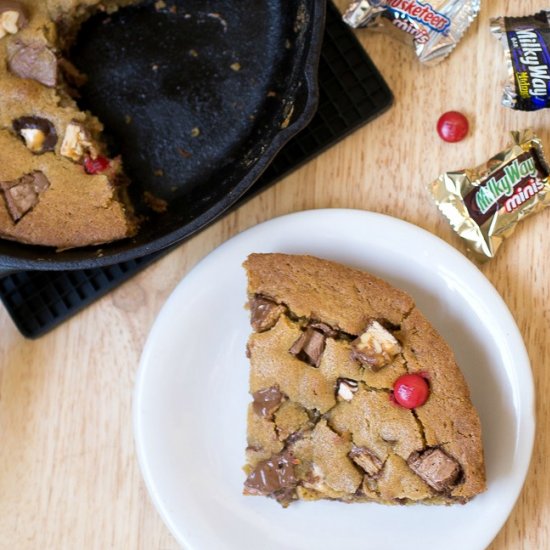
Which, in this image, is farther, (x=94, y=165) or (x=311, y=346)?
(x=94, y=165)

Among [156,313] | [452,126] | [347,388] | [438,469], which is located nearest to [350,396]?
[347,388]

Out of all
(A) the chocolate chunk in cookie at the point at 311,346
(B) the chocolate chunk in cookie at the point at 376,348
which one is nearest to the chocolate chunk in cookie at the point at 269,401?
(A) the chocolate chunk in cookie at the point at 311,346

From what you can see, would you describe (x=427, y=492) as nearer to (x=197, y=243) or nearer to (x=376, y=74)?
(x=197, y=243)

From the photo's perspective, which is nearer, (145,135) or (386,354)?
(386,354)

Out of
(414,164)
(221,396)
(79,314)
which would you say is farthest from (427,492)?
(79,314)

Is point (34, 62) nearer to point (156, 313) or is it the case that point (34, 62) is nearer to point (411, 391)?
point (156, 313)
